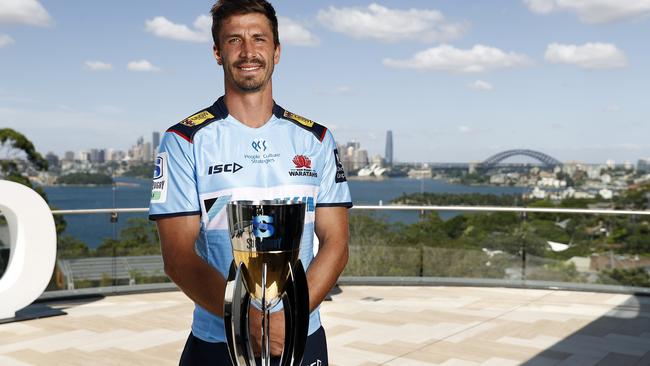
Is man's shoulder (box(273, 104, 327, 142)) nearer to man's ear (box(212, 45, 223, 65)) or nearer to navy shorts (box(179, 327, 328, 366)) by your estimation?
man's ear (box(212, 45, 223, 65))

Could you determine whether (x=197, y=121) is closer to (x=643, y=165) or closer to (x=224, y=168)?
(x=224, y=168)

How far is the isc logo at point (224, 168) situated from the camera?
1461 mm

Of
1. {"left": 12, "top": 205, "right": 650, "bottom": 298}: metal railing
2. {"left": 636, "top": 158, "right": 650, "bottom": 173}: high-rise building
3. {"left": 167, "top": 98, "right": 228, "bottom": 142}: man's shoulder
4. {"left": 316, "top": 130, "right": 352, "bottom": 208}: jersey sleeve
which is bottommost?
{"left": 12, "top": 205, "right": 650, "bottom": 298}: metal railing

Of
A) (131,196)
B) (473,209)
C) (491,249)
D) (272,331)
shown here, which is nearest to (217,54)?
(272,331)

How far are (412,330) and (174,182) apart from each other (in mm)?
5150

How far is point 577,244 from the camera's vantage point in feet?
27.2

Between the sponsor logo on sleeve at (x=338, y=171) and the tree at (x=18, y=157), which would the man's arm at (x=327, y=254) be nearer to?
the sponsor logo on sleeve at (x=338, y=171)

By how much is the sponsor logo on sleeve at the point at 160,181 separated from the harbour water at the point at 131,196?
5564 mm

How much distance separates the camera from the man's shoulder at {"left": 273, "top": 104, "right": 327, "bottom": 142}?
1.62 meters

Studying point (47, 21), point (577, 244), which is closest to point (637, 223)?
point (577, 244)

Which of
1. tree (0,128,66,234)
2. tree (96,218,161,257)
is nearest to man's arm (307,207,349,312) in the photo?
tree (96,218,161,257)

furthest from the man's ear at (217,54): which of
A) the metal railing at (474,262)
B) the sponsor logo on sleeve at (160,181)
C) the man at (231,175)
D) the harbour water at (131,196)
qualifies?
the metal railing at (474,262)

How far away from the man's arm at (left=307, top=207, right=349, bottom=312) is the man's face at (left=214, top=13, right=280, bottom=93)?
1.06ft

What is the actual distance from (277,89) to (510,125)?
82.2 metres
